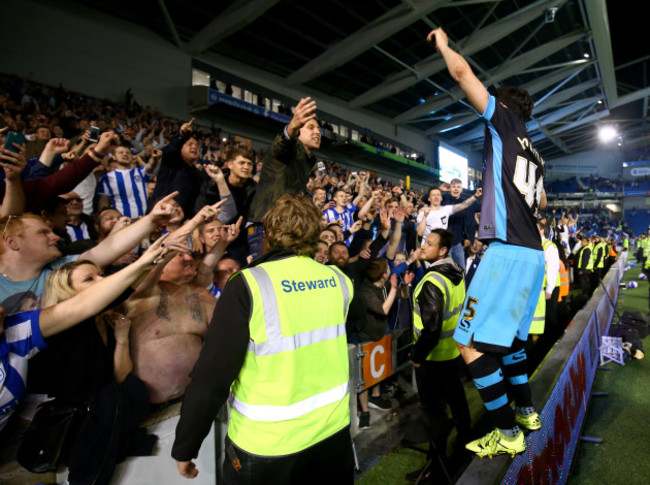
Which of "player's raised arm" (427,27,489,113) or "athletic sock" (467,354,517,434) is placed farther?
"athletic sock" (467,354,517,434)

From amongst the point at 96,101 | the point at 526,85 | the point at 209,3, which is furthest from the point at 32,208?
the point at 526,85

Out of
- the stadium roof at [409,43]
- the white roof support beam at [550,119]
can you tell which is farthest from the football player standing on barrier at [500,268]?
the white roof support beam at [550,119]

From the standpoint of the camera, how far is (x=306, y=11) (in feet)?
44.7

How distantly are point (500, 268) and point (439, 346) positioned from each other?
1.34 m

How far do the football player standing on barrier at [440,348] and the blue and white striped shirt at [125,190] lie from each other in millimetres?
3608

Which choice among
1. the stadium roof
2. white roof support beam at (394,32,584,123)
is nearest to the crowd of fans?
the stadium roof

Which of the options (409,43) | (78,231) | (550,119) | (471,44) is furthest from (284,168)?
(550,119)

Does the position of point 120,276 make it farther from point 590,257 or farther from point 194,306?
point 590,257

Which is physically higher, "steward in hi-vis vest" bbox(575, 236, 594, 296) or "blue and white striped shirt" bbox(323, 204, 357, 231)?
"blue and white striped shirt" bbox(323, 204, 357, 231)

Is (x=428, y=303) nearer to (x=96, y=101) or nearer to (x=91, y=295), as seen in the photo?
(x=91, y=295)

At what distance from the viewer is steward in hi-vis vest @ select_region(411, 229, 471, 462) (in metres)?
3.09

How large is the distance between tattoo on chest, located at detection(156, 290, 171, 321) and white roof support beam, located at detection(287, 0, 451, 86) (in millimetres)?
14827

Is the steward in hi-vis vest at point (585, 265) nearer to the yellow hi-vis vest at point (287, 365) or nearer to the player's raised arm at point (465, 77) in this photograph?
the player's raised arm at point (465, 77)

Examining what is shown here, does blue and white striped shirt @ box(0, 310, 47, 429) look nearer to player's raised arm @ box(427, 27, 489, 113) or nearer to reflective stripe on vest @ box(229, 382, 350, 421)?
reflective stripe on vest @ box(229, 382, 350, 421)
